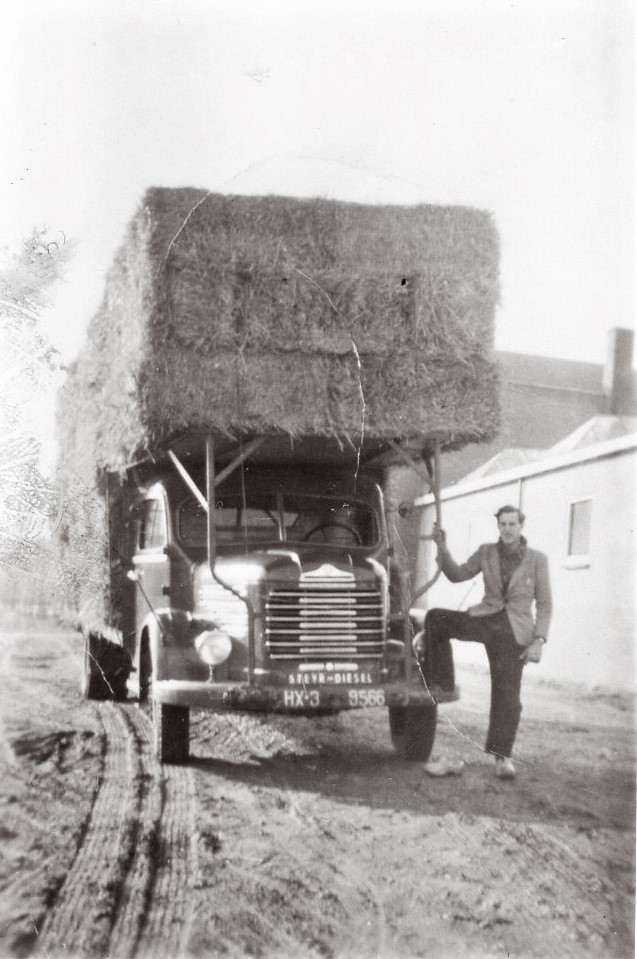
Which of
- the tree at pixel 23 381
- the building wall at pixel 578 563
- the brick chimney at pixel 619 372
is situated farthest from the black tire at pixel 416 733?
the tree at pixel 23 381

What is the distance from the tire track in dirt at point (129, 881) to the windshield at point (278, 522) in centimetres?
176

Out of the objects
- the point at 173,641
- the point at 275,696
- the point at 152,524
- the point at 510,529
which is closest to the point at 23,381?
the point at 173,641

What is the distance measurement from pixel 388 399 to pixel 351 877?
2.60m

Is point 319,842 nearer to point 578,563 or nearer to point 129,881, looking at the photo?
point 129,881

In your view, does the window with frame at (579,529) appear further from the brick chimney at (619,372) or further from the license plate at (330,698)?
the license plate at (330,698)

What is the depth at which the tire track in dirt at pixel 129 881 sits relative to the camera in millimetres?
3389

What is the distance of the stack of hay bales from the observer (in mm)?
4371

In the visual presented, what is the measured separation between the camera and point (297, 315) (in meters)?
4.44

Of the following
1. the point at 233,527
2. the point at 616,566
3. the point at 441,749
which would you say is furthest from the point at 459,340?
the point at 441,749

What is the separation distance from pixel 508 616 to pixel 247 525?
78.1 inches

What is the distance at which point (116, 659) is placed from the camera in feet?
20.2

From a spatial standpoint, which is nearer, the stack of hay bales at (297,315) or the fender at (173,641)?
the stack of hay bales at (297,315)

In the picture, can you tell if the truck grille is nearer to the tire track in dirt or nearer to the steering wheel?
the steering wheel

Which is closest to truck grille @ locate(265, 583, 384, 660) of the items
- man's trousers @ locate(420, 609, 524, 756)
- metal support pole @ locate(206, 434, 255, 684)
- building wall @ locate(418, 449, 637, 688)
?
metal support pole @ locate(206, 434, 255, 684)
